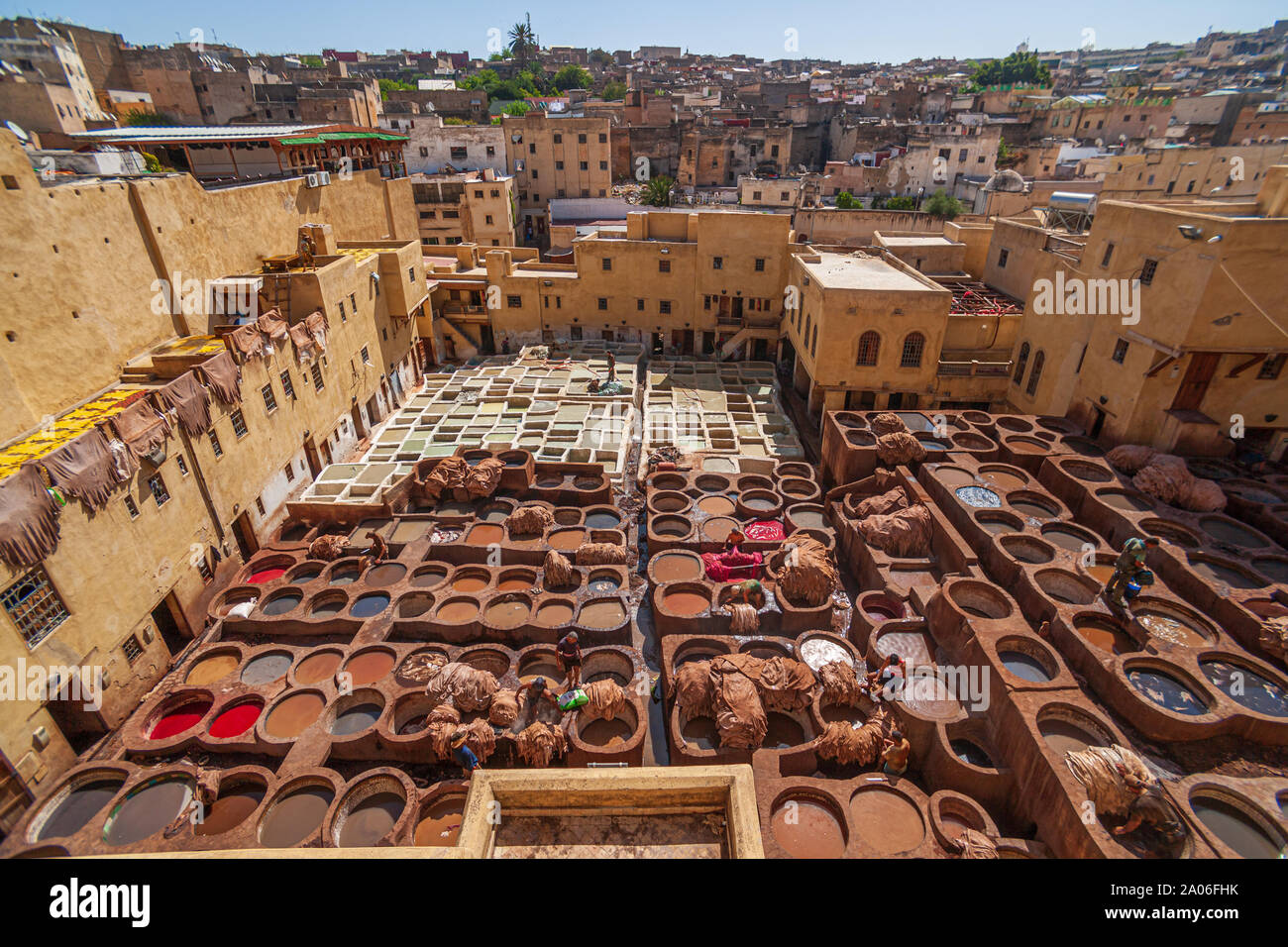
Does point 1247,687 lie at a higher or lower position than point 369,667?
higher

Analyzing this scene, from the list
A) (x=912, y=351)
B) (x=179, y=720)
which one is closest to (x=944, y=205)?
(x=912, y=351)

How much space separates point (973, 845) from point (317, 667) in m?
14.0

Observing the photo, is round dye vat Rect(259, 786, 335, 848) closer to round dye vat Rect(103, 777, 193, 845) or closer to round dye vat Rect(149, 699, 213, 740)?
round dye vat Rect(103, 777, 193, 845)

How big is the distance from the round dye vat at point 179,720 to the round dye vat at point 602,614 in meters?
8.68

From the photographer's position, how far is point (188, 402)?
1578 cm

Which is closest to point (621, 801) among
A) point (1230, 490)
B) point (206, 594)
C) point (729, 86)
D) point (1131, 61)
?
point (206, 594)

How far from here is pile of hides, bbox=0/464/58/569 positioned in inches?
439

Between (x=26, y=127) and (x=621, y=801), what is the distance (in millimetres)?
47032

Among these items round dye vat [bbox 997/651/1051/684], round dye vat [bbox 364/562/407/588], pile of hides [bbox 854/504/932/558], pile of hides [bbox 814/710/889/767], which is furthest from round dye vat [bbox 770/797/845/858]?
round dye vat [bbox 364/562/407/588]

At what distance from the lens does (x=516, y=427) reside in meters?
24.8

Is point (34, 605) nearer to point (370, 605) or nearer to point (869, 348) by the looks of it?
point (370, 605)

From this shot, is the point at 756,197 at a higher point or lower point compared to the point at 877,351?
higher

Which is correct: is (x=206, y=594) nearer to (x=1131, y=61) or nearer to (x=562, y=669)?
(x=562, y=669)
